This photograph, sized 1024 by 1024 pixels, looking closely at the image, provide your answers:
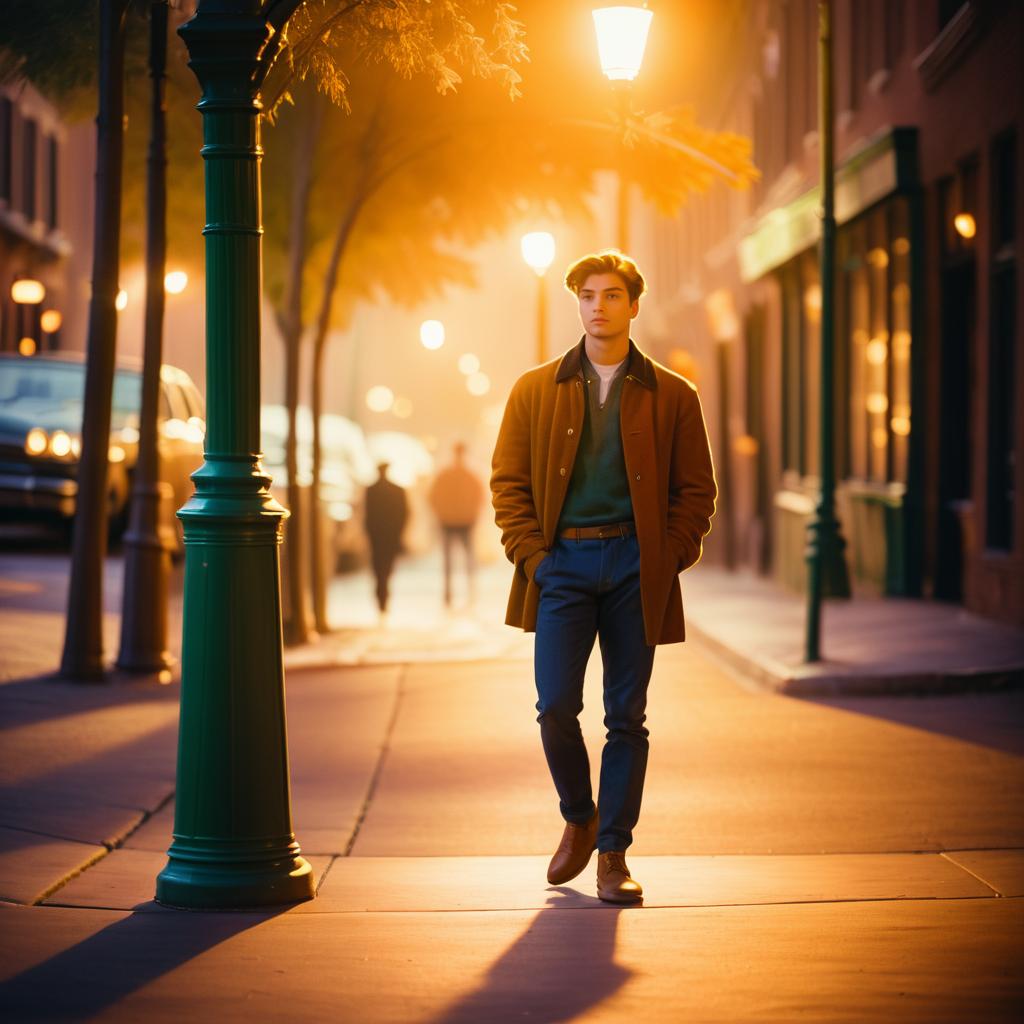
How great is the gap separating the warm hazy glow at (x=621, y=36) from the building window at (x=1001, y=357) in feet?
14.7

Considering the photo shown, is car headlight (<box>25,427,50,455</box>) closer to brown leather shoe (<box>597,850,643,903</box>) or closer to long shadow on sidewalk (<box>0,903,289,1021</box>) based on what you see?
long shadow on sidewalk (<box>0,903,289,1021</box>)

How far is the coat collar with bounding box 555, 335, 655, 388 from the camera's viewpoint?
254 inches

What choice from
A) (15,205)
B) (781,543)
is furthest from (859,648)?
(15,205)

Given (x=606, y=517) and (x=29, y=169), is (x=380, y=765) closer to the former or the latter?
(x=606, y=517)

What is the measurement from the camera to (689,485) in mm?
6508

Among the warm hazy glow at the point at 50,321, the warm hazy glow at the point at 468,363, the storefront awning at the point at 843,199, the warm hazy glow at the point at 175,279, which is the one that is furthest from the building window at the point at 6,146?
the warm hazy glow at the point at 468,363

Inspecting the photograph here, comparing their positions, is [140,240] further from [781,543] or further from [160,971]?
[160,971]

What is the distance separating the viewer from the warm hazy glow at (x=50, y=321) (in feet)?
127

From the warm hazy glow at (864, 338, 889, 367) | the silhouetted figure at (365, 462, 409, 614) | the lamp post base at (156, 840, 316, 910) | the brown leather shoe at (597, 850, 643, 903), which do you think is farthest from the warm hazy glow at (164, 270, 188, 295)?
the brown leather shoe at (597, 850, 643, 903)

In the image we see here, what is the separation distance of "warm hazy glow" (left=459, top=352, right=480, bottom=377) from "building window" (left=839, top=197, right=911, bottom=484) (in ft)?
230

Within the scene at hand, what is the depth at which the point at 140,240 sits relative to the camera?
68.6 ft

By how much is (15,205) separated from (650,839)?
31406 millimetres

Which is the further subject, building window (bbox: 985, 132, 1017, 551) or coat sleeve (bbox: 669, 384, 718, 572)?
building window (bbox: 985, 132, 1017, 551)

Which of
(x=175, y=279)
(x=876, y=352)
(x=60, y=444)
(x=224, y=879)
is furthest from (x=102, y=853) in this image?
(x=175, y=279)
